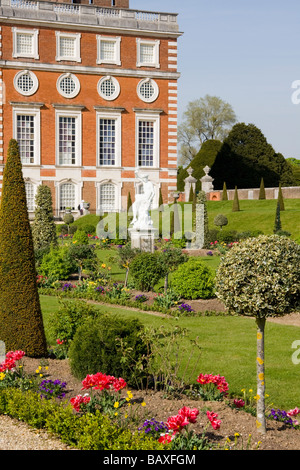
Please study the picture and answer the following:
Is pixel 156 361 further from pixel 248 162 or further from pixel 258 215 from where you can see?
pixel 248 162

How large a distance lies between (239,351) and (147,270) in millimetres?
6040

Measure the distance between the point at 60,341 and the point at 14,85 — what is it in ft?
103

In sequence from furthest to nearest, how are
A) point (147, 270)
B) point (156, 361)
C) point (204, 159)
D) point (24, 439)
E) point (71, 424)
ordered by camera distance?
point (204, 159)
point (147, 270)
point (156, 361)
point (24, 439)
point (71, 424)

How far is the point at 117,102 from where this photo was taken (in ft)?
131

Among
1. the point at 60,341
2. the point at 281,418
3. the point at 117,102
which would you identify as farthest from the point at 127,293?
the point at 117,102

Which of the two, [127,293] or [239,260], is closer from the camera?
[239,260]

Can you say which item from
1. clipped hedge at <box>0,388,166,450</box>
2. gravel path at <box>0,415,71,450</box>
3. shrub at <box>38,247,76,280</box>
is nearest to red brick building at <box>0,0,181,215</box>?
shrub at <box>38,247,76,280</box>

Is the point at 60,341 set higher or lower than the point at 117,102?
lower

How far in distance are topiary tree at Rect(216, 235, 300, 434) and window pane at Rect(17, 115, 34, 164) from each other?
33.4 metres

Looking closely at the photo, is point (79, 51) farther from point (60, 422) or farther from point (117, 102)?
point (60, 422)

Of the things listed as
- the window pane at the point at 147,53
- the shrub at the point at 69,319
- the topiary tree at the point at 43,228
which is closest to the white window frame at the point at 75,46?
the window pane at the point at 147,53

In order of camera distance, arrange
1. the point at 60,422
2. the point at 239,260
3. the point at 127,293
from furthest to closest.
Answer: the point at 127,293
the point at 239,260
the point at 60,422

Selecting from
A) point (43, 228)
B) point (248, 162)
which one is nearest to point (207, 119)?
point (248, 162)

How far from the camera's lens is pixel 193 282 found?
49.1 feet
